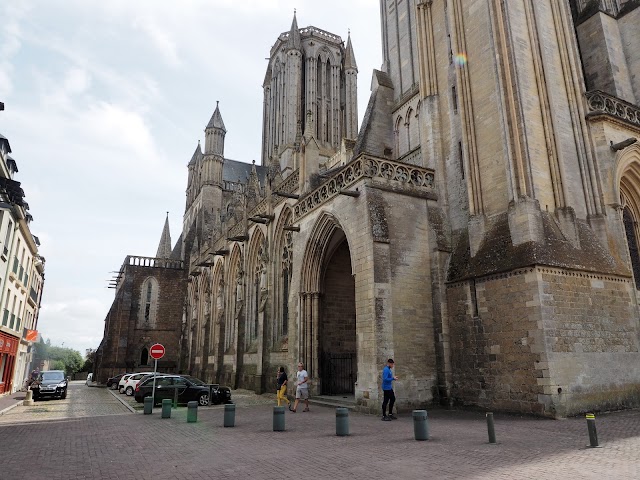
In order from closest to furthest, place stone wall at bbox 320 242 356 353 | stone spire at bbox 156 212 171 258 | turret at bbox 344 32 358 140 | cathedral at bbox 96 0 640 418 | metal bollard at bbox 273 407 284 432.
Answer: metal bollard at bbox 273 407 284 432
cathedral at bbox 96 0 640 418
stone wall at bbox 320 242 356 353
turret at bbox 344 32 358 140
stone spire at bbox 156 212 171 258

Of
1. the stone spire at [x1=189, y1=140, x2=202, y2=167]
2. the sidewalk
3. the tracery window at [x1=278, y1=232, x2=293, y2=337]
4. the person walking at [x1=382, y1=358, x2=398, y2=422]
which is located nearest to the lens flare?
the person walking at [x1=382, y1=358, x2=398, y2=422]

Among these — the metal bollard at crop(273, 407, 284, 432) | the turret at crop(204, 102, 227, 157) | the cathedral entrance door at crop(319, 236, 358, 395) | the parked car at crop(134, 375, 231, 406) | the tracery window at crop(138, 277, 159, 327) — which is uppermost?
the turret at crop(204, 102, 227, 157)

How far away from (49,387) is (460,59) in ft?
68.7

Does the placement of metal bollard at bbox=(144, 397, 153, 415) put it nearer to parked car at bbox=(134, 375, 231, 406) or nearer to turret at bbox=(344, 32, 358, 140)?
parked car at bbox=(134, 375, 231, 406)

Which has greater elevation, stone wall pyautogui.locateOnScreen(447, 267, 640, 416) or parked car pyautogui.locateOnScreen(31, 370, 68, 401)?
stone wall pyautogui.locateOnScreen(447, 267, 640, 416)

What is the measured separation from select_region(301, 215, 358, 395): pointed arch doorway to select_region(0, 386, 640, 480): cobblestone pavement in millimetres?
4978

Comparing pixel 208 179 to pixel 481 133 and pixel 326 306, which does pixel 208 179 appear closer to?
pixel 326 306

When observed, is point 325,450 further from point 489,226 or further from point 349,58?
point 349,58

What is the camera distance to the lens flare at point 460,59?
1448 centimetres

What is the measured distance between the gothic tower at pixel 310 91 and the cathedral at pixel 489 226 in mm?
26086

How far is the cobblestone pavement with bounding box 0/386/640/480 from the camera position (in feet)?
18.9

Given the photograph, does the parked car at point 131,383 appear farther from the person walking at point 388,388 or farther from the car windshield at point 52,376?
the person walking at point 388,388

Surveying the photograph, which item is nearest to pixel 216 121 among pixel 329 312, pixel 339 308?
pixel 339 308

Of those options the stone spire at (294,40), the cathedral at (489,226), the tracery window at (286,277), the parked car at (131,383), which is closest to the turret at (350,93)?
the stone spire at (294,40)
